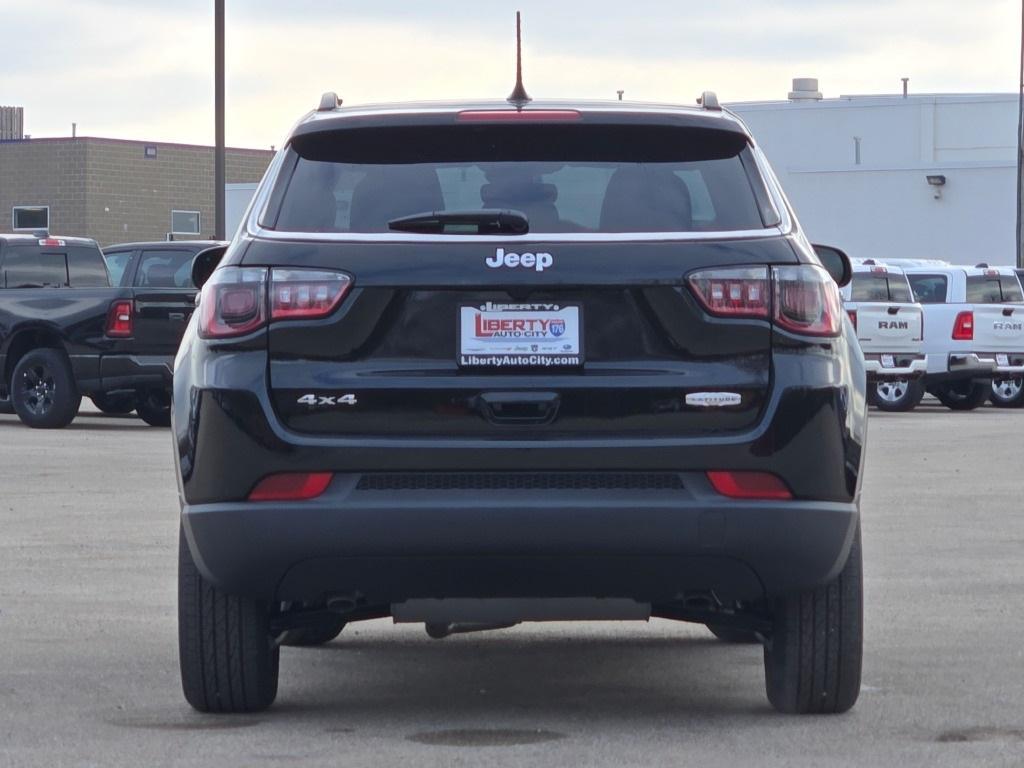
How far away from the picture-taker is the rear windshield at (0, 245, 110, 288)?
838 inches

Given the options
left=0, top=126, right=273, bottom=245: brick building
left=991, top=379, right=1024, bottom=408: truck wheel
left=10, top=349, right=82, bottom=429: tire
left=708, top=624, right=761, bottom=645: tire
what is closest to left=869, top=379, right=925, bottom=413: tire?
left=991, top=379, right=1024, bottom=408: truck wheel

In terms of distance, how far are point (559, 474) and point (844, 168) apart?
54.3m

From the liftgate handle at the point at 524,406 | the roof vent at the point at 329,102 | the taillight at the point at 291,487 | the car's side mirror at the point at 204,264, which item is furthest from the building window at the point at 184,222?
the liftgate handle at the point at 524,406

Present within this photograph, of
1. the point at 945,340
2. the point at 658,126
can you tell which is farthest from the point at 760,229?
the point at 945,340

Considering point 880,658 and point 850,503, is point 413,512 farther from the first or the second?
point 880,658

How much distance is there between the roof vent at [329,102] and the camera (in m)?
6.35

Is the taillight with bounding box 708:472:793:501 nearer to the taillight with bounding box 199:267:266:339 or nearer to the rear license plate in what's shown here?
the rear license plate

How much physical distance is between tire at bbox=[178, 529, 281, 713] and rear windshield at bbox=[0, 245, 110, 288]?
1543 cm

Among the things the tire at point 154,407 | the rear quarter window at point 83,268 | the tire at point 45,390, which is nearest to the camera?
the tire at point 45,390

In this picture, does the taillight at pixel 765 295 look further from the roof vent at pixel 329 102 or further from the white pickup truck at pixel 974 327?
the white pickup truck at pixel 974 327

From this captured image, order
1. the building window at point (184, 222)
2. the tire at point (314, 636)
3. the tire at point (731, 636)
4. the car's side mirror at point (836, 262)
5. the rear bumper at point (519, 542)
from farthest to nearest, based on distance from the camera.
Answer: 1. the building window at point (184, 222)
2. the tire at point (731, 636)
3. the tire at point (314, 636)
4. the car's side mirror at point (836, 262)
5. the rear bumper at point (519, 542)

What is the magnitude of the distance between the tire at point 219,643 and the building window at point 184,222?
58022 millimetres

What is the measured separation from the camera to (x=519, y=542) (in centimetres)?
553

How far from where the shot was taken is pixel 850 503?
5746mm
